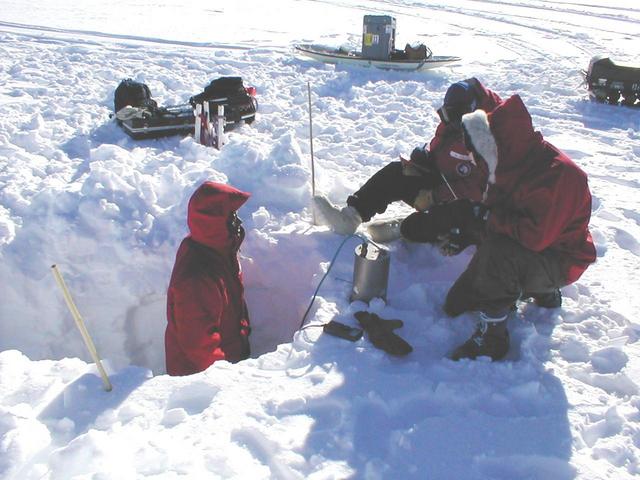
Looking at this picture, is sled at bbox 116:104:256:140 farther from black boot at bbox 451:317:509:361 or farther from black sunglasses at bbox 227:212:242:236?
black boot at bbox 451:317:509:361

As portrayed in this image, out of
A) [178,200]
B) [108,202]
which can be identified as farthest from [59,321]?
[178,200]

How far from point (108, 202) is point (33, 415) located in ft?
7.35

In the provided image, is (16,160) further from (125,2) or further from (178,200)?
(125,2)

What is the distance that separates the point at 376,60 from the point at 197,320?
7.69 meters

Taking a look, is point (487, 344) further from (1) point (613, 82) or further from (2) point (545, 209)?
(1) point (613, 82)

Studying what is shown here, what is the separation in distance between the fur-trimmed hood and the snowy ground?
2.83ft

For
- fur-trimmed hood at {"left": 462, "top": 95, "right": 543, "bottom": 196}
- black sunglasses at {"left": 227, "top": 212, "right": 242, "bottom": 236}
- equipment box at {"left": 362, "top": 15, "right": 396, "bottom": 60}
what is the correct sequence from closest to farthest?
fur-trimmed hood at {"left": 462, "top": 95, "right": 543, "bottom": 196}, black sunglasses at {"left": 227, "top": 212, "right": 242, "bottom": 236}, equipment box at {"left": 362, "top": 15, "right": 396, "bottom": 60}

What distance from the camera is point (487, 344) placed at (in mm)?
2768

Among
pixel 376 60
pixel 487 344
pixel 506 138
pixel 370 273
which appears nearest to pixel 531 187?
pixel 506 138

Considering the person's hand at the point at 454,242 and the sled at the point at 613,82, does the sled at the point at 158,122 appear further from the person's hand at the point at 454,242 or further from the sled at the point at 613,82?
the sled at the point at 613,82

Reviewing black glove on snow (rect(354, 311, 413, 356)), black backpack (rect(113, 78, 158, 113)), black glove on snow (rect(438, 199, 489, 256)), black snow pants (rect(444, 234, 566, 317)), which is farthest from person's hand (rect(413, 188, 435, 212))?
black backpack (rect(113, 78, 158, 113))

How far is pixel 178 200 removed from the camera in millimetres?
4324

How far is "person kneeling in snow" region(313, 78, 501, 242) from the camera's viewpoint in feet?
12.7

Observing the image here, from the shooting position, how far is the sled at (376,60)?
31.3ft
